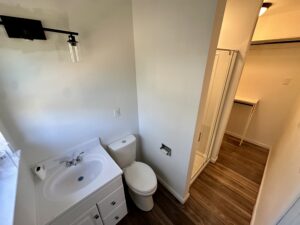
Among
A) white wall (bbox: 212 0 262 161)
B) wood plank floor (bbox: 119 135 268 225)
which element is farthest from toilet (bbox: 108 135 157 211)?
white wall (bbox: 212 0 262 161)

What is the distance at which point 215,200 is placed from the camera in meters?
1.67

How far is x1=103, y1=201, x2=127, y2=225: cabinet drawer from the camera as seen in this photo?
1.33 m

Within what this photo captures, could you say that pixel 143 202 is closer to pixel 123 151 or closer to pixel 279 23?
pixel 123 151

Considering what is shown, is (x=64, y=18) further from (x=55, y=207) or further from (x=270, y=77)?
Answer: (x=270, y=77)

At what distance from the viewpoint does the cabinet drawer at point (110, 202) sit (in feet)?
3.97

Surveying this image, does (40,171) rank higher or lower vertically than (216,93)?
lower

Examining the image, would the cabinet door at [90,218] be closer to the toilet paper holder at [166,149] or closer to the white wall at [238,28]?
the toilet paper holder at [166,149]

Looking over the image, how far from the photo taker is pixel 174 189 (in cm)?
172

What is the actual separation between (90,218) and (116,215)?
357mm

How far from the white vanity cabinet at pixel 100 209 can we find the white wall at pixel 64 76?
564 mm

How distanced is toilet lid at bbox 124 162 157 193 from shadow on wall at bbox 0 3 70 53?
1457 mm

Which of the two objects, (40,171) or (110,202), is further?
(110,202)

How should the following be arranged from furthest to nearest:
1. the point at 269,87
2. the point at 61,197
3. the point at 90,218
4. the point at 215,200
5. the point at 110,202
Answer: the point at 269,87 → the point at 215,200 → the point at 110,202 → the point at 90,218 → the point at 61,197

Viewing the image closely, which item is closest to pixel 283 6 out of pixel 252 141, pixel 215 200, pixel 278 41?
pixel 278 41
